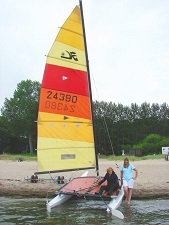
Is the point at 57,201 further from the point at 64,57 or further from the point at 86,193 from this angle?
the point at 64,57

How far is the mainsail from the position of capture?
10.3 m

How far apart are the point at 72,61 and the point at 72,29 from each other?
1162mm

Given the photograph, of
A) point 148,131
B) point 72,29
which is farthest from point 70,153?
point 148,131

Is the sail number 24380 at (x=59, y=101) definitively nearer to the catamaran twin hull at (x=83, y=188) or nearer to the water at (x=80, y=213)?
the catamaran twin hull at (x=83, y=188)

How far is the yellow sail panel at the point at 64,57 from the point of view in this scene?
10.5 meters

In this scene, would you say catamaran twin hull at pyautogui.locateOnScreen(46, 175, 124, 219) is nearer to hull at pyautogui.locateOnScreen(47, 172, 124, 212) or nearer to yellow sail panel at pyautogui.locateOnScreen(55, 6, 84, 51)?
hull at pyautogui.locateOnScreen(47, 172, 124, 212)

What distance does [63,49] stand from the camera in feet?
34.6

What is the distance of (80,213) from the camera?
8.44 meters

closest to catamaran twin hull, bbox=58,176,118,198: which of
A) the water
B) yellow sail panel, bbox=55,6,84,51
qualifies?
the water

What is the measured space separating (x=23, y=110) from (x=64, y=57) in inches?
1531

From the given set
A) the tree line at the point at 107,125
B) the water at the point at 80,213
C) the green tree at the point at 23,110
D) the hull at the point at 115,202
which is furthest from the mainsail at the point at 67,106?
the green tree at the point at 23,110

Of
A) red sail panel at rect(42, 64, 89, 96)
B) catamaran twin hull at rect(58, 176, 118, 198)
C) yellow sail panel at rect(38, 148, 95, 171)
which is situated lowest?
catamaran twin hull at rect(58, 176, 118, 198)

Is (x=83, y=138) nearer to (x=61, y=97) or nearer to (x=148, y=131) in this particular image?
(x=61, y=97)

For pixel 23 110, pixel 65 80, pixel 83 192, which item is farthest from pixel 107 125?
pixel 83 192
